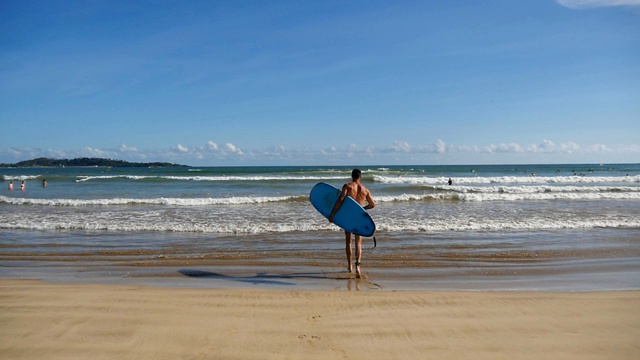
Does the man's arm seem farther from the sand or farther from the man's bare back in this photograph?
the sand

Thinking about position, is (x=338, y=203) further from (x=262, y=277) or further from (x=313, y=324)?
(x=313, y=324)

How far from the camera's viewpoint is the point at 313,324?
15.5 ft

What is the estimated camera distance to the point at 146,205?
2102cm

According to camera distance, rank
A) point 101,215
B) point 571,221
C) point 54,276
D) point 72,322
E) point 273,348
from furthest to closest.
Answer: point 101,215 → point 571,221 → point 54,276 → point 72,322 → point 273,348

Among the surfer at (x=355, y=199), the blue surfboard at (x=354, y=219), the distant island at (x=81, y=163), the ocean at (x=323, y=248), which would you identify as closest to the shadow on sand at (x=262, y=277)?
the ocean at (x=323, y=248)

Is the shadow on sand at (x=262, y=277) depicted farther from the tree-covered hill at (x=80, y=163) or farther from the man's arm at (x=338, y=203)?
the tree-covered hill at (x=80, y=163)

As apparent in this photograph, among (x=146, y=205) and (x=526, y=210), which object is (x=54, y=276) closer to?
(x=146, y=205)

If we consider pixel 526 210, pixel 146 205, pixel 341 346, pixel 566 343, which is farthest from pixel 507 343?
pixel 146 205

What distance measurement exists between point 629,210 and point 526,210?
3984 millimetres

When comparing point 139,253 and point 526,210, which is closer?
point 139,253

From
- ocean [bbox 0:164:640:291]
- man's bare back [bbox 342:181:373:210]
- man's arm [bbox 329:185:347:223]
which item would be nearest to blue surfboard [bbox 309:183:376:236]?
man's arm [bbox 329:185:347:223]

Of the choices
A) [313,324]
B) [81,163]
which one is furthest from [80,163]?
[313,324]

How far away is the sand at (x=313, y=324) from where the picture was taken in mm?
4012

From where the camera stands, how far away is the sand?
13.2 ft
